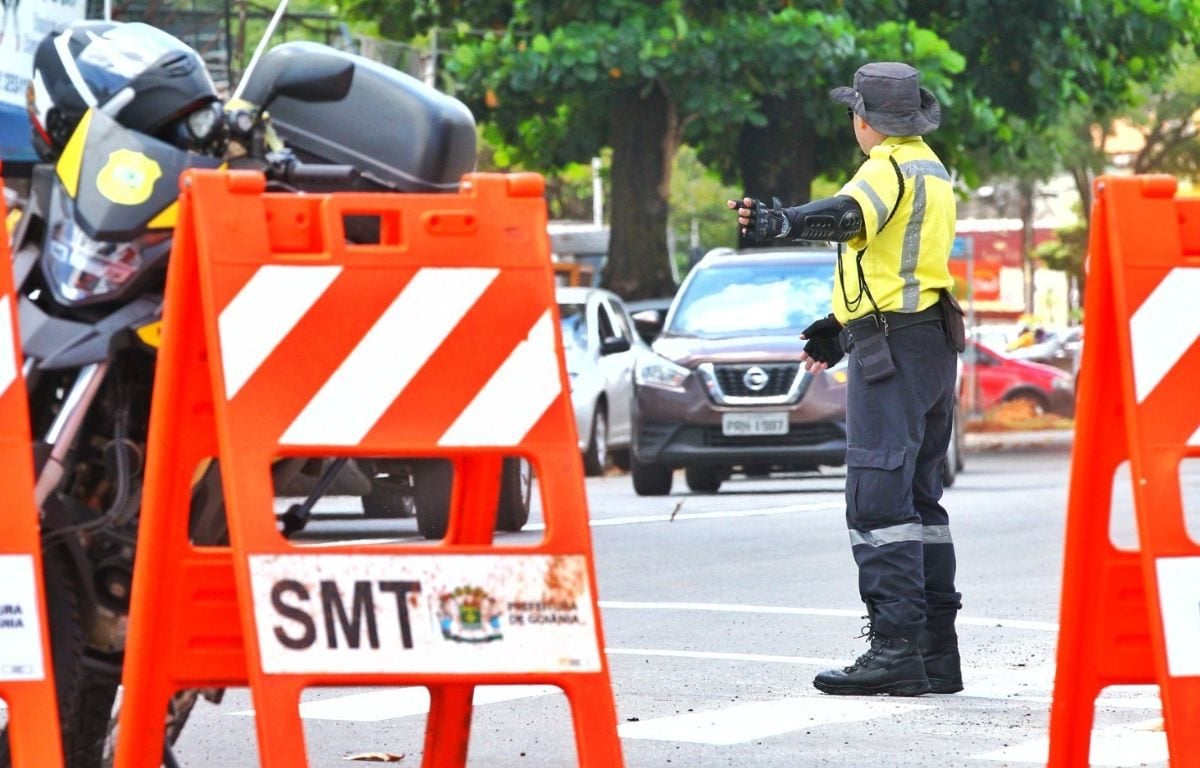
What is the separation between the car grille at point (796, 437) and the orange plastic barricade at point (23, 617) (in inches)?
552

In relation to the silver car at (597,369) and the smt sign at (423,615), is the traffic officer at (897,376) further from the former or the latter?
the silver car at (597,369)

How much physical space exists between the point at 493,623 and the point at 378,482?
545 cm

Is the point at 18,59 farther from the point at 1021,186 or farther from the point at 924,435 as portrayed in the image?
the point at 1021,186

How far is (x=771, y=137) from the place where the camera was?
2902 cm

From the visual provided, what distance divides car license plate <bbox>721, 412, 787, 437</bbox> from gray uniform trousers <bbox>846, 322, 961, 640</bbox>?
10.5 metres

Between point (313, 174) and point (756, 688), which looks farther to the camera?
point (756, 688)

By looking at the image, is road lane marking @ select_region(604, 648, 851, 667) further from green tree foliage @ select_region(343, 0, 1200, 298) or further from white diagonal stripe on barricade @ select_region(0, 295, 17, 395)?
green tree foliage @ select_region(343, 0, 1200, 298)

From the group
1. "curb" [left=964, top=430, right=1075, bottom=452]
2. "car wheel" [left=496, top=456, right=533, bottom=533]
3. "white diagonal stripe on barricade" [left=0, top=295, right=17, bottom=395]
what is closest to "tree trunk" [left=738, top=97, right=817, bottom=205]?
"curb" [left=964, top=430, right=1075, bottom=452]

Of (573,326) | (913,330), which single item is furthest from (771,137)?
(913,330)

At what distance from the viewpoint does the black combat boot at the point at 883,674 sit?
7832 millimetres

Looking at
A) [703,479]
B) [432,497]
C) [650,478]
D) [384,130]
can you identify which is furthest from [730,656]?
[703,479]

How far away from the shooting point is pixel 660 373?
746 inches

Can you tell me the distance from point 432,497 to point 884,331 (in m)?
3.99

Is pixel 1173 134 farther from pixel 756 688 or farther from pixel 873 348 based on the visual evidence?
pixel 756 688
